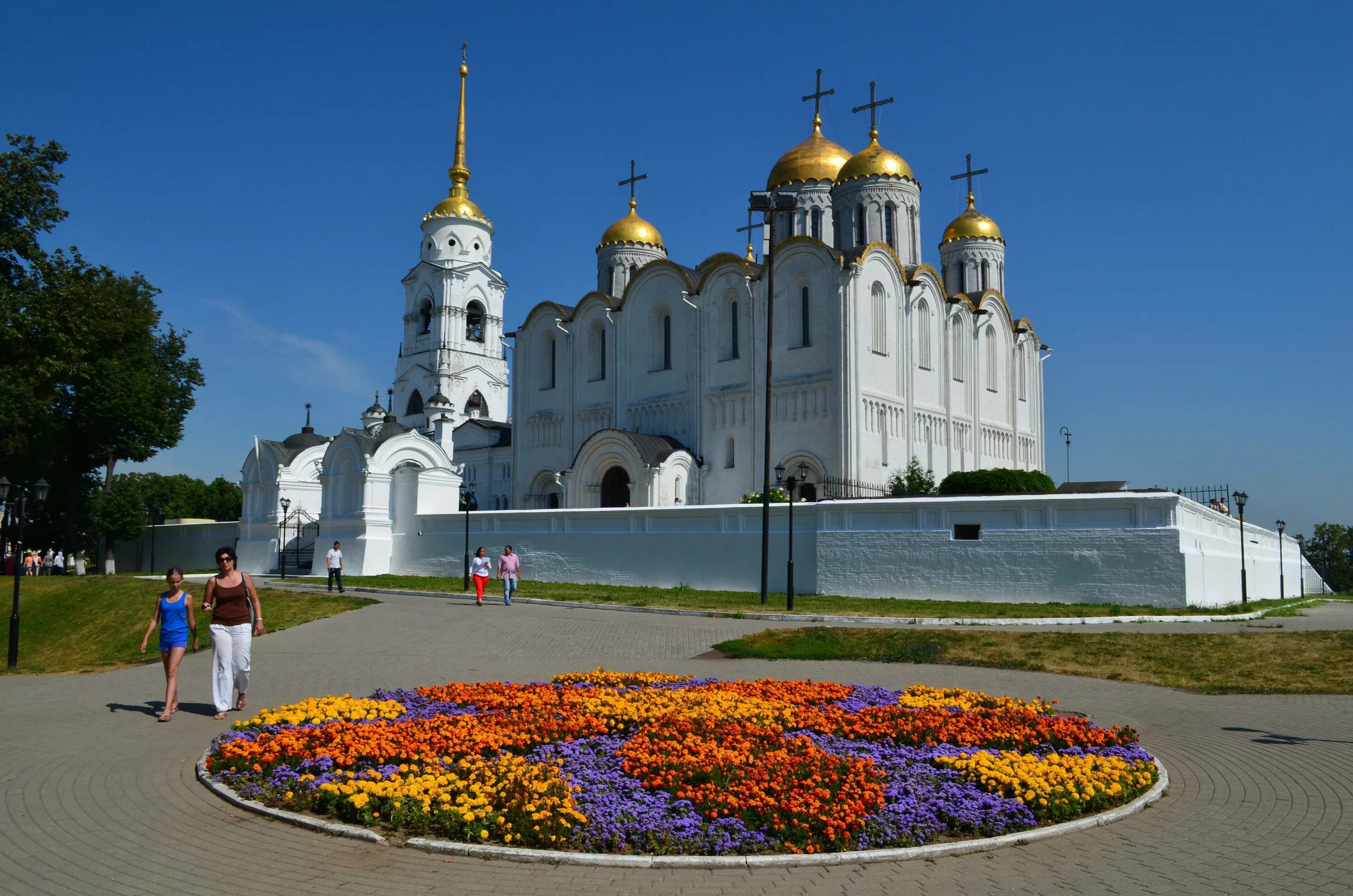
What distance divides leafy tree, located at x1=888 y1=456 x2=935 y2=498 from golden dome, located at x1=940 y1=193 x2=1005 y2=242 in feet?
47.9

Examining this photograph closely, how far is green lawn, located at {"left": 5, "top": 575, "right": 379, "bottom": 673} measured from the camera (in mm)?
19203

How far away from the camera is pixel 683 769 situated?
6613 millimetres

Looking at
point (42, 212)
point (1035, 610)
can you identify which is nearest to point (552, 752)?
point (1035, 610)

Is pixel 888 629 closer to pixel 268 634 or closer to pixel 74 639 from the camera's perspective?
pixel 268 634

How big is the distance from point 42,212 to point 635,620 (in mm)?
22156

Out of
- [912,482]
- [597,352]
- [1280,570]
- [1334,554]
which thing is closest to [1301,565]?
[1280,570]

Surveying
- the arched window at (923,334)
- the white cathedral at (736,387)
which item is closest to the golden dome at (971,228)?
the white cathedral at (736,387)

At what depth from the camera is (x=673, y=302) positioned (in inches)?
1519

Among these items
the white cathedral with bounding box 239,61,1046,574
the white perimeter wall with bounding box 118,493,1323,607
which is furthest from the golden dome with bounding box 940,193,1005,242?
the white perimeter wall with bounding box 118,493,1323,607

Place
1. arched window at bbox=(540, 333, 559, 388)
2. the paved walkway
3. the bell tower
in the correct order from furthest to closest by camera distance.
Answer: the bell tower < arched window at bbox=(540, 333, 559, 388) < the paved walkway

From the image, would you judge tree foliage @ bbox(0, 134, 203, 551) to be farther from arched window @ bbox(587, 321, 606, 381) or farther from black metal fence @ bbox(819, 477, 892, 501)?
black metal fence @ bbox(819, 477, 892, 501)

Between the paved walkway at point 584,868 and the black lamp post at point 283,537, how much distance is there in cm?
2323

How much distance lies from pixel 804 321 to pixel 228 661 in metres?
26.9

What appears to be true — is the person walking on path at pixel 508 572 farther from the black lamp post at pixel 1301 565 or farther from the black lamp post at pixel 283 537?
the black lamp post at pixel 1301 565
